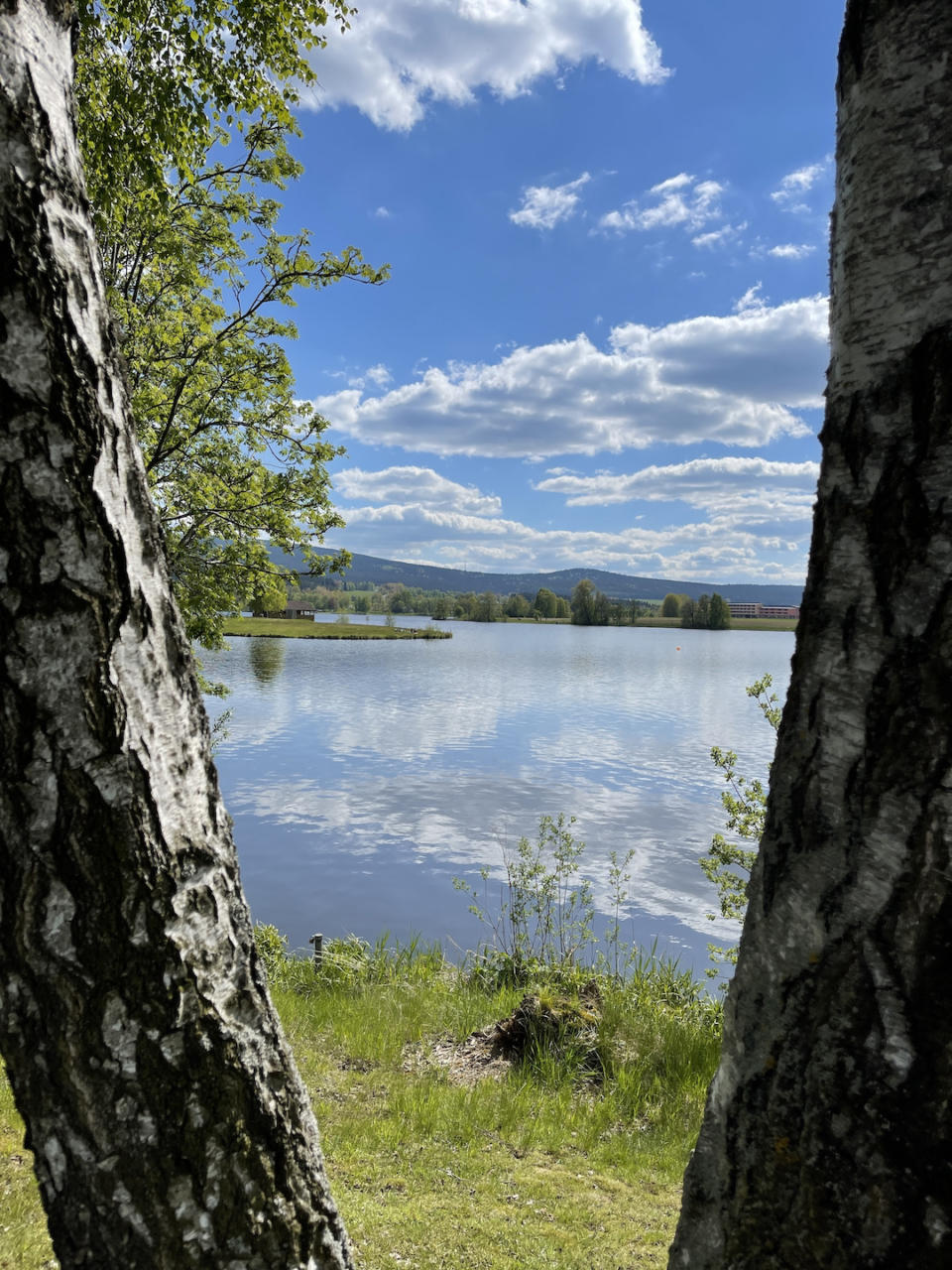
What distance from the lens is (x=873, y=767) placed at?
1.18m

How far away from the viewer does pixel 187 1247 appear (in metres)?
1.47

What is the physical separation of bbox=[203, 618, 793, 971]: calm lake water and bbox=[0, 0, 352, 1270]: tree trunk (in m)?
7.13

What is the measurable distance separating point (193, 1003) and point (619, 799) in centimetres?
1732

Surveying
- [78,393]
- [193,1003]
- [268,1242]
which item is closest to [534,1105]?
[268,1242]

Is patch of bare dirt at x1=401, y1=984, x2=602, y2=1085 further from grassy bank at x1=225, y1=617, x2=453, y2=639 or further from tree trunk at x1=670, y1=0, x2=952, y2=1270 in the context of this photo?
grassy bank at x1=225, y1=617, x2=453, y2=639

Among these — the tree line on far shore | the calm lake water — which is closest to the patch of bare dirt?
the calm lake water

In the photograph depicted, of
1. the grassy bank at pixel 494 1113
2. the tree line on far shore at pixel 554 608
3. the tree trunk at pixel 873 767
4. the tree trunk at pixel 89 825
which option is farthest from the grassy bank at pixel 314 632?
the tree trunk at pixel 873 767

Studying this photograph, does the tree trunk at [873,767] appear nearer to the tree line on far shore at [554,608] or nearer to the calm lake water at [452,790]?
the calm lake water at [452,790]

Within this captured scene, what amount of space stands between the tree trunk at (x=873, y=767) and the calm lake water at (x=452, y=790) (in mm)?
7789

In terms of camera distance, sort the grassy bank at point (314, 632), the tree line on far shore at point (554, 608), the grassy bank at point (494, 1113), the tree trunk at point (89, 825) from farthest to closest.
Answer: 1. the tree line on far shore at point (554, 608)
2. the grassy bank at point (314, 632)
3. the grassy bank at point (494, 1113)
4. the tree trunk at point (89, 825)

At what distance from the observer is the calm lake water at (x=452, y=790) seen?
12.4 meters

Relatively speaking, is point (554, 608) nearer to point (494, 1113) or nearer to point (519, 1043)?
point (519, 1043)

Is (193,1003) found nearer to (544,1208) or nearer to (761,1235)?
(761,1235)

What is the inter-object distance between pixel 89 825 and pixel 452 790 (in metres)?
18.1
